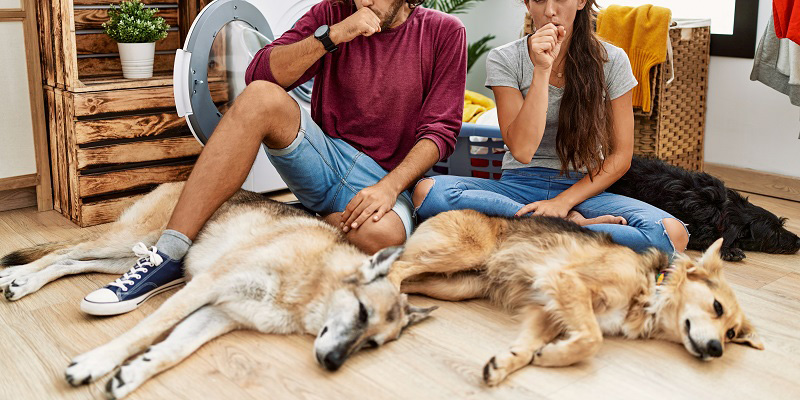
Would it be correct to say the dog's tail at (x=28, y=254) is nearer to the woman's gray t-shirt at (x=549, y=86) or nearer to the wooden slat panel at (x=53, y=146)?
the wooden slat panel at (x=53, y=146)

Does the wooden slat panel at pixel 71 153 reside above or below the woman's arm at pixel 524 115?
below

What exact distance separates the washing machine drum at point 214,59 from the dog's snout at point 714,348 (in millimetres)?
2248

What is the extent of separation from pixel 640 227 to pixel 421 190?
0.81 m

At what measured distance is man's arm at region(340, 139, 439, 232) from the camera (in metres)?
2.46

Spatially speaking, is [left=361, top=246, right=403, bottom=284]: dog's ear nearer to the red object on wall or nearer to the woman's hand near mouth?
the woman's hand near mouth

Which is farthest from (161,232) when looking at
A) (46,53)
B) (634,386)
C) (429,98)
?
(634,386)

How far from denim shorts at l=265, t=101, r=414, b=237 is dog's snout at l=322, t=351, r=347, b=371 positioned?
32.8 inches

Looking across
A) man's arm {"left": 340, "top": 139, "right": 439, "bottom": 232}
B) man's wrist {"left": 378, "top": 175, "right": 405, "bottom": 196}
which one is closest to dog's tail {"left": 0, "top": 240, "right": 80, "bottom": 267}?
man's arm {"left": 340, "top": 139, "right": 439, "bottom": 232}

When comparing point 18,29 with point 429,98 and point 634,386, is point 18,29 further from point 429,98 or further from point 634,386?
point 634,386

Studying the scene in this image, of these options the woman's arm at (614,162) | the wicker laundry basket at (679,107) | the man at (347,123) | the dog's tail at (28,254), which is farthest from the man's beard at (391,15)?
the wicker laundry basket at (679,107)

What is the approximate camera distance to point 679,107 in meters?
3.85

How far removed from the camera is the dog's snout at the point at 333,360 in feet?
5.88

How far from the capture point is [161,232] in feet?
8.30

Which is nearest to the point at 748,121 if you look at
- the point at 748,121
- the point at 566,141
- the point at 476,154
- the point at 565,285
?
the point at 748,121
